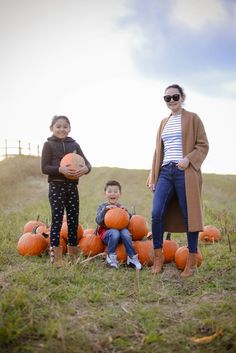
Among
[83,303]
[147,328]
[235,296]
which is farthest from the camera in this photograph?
[235,296]

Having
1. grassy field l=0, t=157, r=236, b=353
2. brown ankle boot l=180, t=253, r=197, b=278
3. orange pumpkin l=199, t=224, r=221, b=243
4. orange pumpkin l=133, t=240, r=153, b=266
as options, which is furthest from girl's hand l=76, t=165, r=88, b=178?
orange pumpkin l=199, t=224, r=221, b=243

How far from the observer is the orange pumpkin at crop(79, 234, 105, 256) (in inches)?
228

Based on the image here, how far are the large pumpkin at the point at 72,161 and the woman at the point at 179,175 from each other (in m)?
0.99

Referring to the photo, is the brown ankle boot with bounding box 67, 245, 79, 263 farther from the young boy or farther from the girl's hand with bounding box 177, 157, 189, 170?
the girl's hand with bounding box 177, 157, 189, 170

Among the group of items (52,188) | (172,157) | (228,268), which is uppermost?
(172,157)

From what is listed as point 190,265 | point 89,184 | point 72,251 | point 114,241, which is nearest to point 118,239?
point 114,241

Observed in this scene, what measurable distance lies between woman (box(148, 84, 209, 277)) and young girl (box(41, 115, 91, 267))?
104 cm

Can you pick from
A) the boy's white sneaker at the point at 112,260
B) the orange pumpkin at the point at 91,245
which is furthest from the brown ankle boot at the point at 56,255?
the boy's white sneaker at the point at 112,260

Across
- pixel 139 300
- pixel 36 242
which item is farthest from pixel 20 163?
pixel 139 300

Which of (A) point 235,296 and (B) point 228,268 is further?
(B) point 228,268

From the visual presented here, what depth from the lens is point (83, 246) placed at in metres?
5.80

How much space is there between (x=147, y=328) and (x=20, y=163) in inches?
1333

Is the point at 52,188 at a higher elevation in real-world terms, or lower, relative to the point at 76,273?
higher

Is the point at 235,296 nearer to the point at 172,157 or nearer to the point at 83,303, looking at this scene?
the point at 83,303
